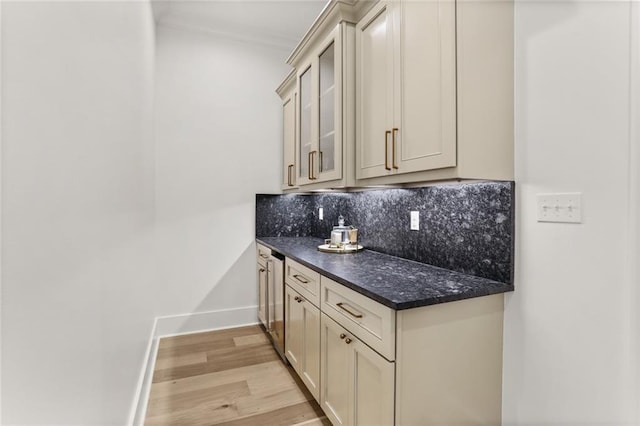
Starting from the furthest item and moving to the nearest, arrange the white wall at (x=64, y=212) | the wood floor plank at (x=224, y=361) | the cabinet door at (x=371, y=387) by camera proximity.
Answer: the wood floor plank at (x=224, y=361) → the cabinet door at (x=371, y=387) → the white wall at (x=64, y=212)

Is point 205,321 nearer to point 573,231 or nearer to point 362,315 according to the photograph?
point 362,315

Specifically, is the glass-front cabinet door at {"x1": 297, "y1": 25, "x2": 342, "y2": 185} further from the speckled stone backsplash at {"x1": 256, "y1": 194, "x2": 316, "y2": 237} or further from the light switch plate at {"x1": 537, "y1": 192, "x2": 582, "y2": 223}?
the light switch plate at {"x1": 537, "y1": 192, "x2": 582, "y2": 223}

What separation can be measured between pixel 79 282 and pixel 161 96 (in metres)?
2.56

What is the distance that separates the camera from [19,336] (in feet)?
1.90

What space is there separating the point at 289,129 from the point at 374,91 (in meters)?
1.50

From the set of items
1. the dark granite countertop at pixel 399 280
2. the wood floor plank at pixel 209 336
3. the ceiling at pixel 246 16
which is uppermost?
the ceiling at pixel 246 16

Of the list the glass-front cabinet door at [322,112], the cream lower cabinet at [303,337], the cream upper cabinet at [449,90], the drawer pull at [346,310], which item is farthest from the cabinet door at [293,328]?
the cream upper cabinet at [449,90]

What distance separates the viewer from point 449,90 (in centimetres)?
134

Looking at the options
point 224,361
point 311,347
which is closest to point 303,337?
point 311,347

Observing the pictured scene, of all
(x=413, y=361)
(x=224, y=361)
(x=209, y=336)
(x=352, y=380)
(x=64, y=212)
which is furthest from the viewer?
(x=209, y=336)

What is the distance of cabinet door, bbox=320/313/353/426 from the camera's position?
1496 mm

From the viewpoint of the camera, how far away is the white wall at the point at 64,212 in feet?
1.88

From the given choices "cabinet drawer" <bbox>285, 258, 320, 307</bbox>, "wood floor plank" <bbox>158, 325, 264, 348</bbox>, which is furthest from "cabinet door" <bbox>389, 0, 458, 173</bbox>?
"wood floor plank" <bbox>158, 325, 264, 348</bbox>

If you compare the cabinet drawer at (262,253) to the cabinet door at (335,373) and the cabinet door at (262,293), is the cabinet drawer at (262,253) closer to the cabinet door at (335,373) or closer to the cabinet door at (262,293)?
the cabinet door at (262,293)
